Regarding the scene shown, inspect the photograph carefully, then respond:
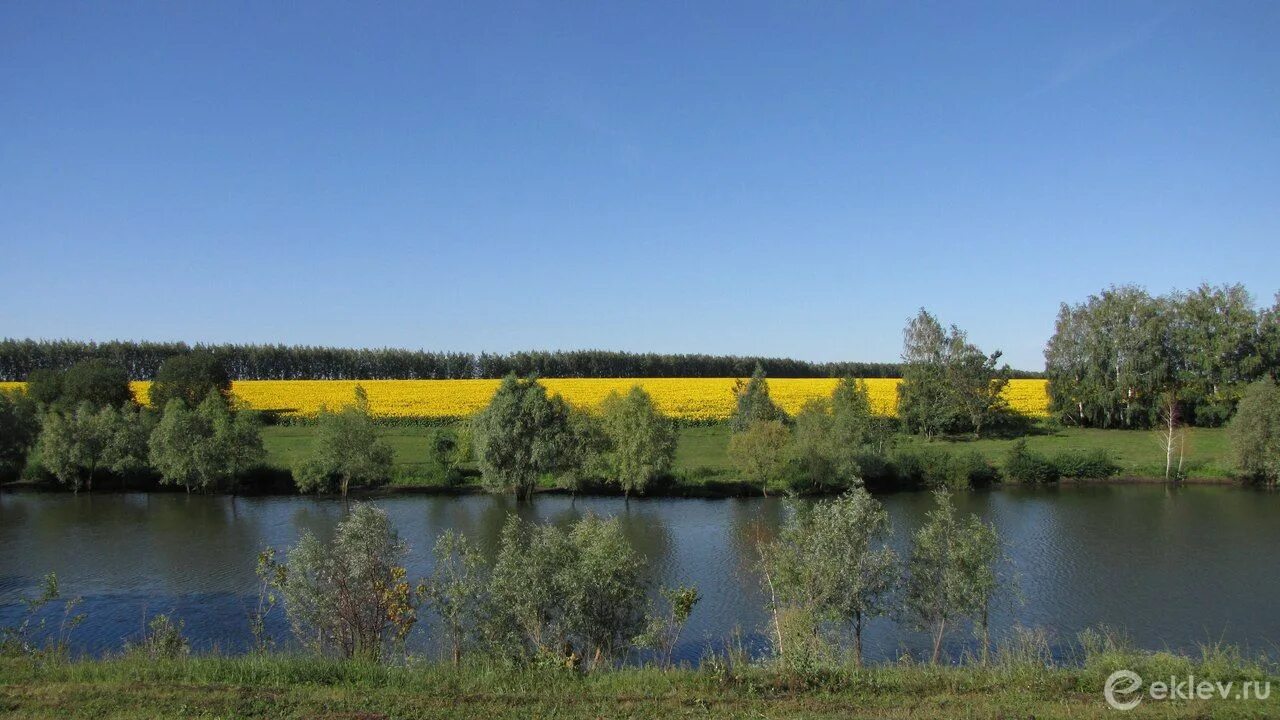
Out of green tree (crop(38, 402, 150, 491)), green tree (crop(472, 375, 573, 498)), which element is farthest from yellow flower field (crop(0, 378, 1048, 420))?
green tree (crop(472, 375, 573, 498))

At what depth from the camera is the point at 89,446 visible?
4941cm

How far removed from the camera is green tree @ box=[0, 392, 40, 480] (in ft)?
166

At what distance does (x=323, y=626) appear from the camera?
17.7 metres

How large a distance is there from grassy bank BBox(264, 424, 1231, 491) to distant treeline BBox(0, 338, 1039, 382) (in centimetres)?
3816

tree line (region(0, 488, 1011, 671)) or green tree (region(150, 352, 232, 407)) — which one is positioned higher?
green tree (region(150, 352, 232, 407))

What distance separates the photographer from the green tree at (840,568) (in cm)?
1827

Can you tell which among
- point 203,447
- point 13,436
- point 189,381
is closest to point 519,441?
point 203,447

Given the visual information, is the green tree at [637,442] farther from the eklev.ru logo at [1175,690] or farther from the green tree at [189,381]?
the green tree at [189,381]

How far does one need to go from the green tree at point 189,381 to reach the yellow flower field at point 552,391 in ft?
11.3

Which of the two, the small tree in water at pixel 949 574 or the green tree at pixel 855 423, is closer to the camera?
the small tree in water at pixel 949 574

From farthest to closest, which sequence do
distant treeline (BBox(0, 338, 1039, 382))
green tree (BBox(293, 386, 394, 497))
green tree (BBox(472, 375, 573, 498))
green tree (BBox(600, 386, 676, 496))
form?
1. distant treeline (BBox(0, 338, 1039, 382))
2. green tree (BBox(293, 386, 394, 497))
3. green tree (BBox(600, 386, 676, 496))
4. green tree (BBox(472, 375, 573, 498))

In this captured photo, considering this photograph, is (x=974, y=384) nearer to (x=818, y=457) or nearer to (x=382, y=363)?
(x=818, y=457)

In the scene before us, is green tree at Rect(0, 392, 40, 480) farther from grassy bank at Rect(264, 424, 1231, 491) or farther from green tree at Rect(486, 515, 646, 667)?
green tree at Rect(486, 515, 646, 667)

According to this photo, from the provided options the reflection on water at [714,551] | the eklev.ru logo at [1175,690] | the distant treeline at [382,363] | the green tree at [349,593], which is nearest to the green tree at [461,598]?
the green tree at [349,593]
